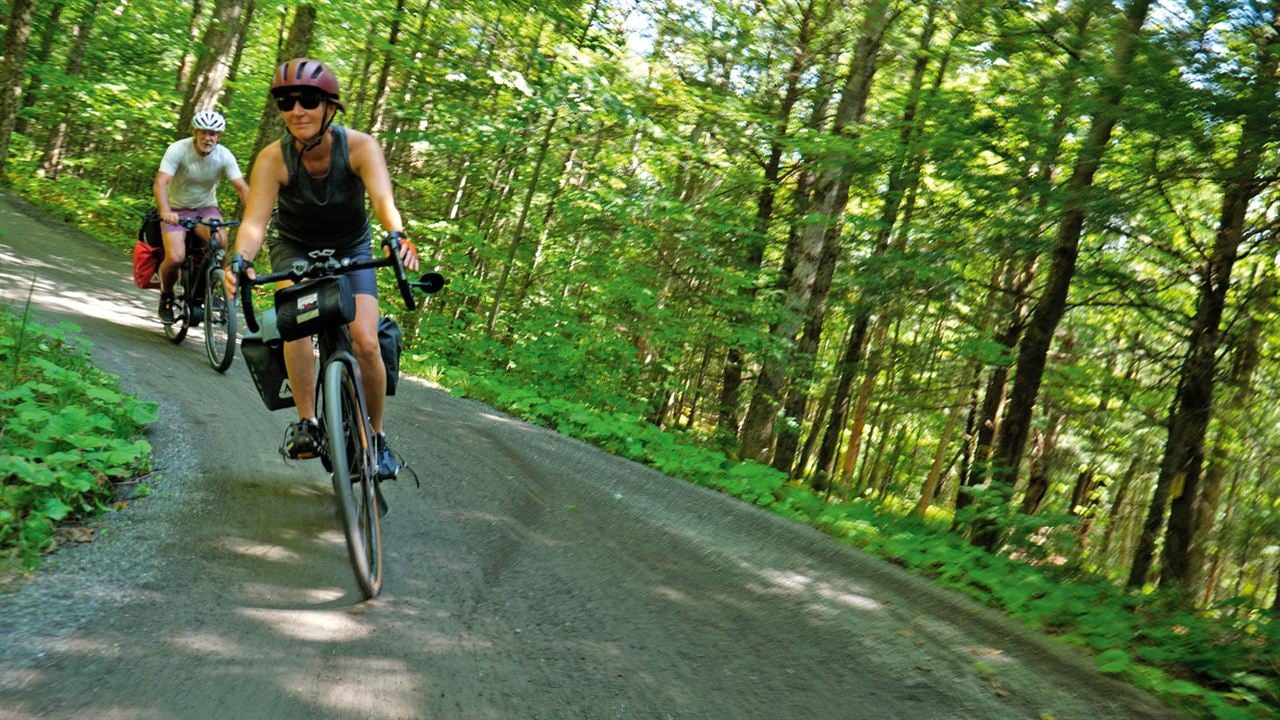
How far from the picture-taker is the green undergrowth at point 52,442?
141 inches

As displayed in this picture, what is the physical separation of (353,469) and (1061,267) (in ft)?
27.7

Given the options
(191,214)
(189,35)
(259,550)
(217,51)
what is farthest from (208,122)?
(189,35)

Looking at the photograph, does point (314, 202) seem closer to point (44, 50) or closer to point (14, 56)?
point (14, 56)

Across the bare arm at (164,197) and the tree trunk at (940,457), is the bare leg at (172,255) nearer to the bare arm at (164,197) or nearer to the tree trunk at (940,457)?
the bare arm at (164,197)

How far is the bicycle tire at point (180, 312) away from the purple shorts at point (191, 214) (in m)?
0.40

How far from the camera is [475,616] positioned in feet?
12.1

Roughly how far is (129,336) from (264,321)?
5067 millimetres

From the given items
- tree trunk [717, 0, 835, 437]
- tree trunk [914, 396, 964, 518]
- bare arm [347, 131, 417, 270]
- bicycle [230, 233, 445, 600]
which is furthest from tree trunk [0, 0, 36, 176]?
tree trunk [914, 396, 964, 518]

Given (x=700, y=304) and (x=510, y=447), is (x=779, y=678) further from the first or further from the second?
(x=700, y=304)

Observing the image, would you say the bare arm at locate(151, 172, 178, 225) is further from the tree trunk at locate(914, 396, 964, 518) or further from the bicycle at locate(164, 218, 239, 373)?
the tree trunk at locate(914, 396, 964, 518)

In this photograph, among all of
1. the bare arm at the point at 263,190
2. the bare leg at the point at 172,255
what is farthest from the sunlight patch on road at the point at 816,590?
the bare leg at the point at 172,255

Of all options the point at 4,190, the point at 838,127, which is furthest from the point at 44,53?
the point at 838,127

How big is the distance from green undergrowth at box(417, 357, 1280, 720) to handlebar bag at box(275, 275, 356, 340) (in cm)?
422

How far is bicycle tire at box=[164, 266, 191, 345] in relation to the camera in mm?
8523
